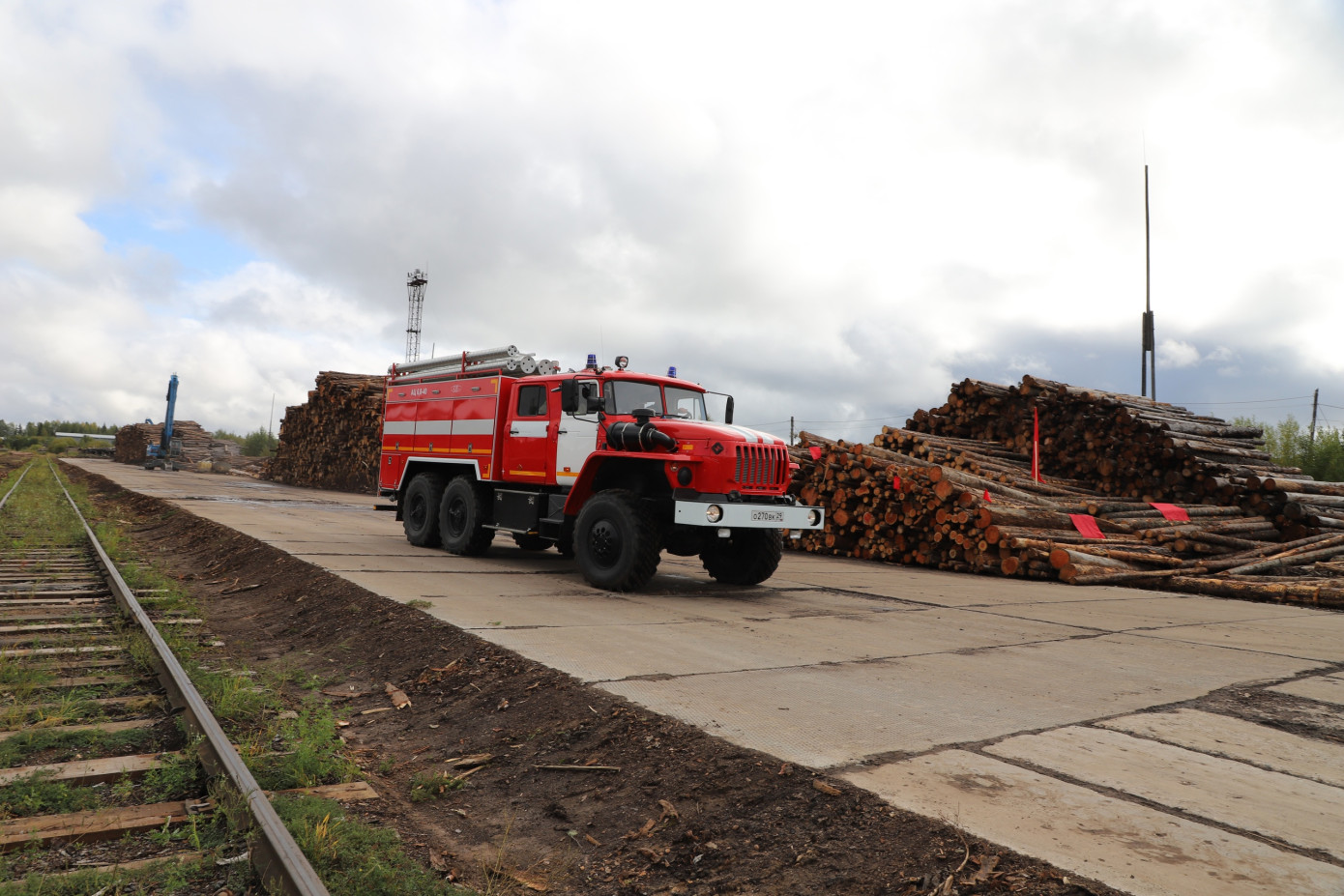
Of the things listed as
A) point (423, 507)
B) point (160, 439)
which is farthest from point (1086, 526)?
point (160, 439)

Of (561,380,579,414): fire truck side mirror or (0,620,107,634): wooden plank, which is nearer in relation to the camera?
(0,620,107,634): wooden plank

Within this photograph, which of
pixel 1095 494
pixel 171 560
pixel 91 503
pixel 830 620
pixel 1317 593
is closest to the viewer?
pixel 830 620

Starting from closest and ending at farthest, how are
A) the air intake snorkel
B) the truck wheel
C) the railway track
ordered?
1. the railway track
2. the air intake snorkel
3. the truck wheel

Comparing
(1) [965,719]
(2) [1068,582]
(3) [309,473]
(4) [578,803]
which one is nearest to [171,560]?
(4) [578,803]

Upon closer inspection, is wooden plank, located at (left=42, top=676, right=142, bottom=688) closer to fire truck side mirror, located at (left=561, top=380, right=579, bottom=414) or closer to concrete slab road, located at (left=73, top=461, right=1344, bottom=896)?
concrete slab road, located at (left=73, top=461, right=1344, bottom=896)

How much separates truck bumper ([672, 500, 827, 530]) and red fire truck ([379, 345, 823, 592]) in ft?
0.04

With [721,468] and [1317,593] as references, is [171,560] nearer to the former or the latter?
[721,468]

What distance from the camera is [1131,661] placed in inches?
244

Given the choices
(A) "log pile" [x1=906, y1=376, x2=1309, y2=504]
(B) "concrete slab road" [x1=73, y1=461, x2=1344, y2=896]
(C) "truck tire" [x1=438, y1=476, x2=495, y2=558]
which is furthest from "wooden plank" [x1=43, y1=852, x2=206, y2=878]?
(A) "log pile" [x1=906, y1=376, x2=1309, y2=504]

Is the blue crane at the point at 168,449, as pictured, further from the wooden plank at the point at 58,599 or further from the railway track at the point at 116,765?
the railway track at the point at 116,765

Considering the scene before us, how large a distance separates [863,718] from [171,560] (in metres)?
10.4

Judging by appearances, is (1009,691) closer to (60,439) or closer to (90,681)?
(90,681)

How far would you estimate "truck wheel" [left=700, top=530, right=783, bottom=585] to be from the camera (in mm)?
9391

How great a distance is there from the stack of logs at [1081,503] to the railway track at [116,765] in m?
8.04
